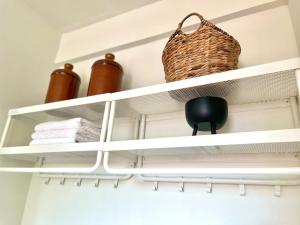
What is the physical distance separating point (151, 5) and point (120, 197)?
3.09 feet

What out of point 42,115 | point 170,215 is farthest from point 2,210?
point 170,215

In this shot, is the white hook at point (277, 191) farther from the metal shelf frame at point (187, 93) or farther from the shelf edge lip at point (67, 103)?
the shelf edge lip at point (67, 103)

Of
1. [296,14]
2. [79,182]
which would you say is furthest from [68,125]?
[296,14]

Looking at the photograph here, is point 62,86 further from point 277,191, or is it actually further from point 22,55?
point 277,191

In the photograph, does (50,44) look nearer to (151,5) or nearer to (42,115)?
(42,115)

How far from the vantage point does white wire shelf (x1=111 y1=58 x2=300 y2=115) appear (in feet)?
2.15

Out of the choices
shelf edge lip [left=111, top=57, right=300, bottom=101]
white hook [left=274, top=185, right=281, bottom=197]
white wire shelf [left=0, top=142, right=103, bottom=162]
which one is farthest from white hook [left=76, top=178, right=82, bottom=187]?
white hook [left=274, top=185, right=281, bottom=197]

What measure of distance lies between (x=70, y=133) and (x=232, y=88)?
1.98 ft

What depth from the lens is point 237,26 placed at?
3.30 ft

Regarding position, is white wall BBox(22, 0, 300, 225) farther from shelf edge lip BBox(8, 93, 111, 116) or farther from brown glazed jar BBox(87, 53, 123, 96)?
shelf edge lip BBox(8, 93, 111, 116)

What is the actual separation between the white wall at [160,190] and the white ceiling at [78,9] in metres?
0.04

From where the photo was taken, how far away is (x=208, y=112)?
2.29ft

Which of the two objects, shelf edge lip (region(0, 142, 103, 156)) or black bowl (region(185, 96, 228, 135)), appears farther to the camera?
shelf edge lip (region(0, 142, 103, 156))

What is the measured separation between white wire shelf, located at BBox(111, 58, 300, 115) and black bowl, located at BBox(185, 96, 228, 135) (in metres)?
0.05
